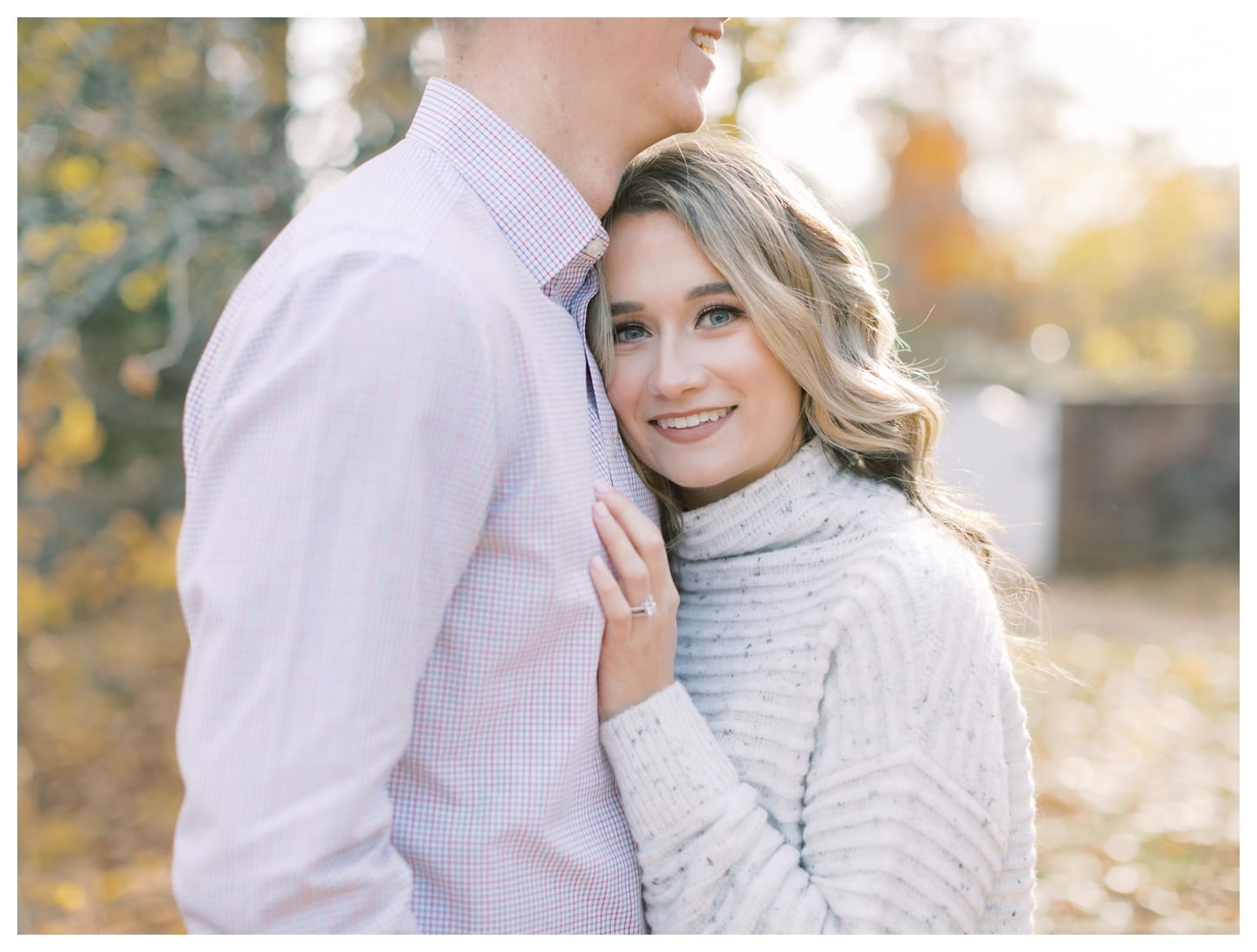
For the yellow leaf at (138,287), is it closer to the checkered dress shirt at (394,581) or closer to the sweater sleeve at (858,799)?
the checkered dress shirt at (394,581)

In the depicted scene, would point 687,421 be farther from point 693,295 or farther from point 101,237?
point 101,237

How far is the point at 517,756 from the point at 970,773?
708mm

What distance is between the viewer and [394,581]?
133cm

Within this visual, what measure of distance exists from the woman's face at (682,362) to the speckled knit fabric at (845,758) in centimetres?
24

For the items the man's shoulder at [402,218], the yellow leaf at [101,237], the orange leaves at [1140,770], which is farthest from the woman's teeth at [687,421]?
the yellow leaf at [101,237]

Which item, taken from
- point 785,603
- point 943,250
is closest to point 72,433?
point 785,603

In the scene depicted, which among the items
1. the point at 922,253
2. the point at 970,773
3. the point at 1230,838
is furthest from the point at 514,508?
the point at 922,253

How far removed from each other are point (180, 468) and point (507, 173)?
735cm

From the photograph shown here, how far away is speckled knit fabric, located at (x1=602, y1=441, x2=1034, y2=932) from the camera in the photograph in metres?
1.71

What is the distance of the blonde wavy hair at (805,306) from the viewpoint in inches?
79.5

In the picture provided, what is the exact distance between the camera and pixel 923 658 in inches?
69.9

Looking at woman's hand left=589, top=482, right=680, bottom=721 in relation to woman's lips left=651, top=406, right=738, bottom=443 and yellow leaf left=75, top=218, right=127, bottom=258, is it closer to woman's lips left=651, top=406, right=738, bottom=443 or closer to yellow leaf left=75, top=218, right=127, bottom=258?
woman's lips left=651, top=406, right=738, bottom=443

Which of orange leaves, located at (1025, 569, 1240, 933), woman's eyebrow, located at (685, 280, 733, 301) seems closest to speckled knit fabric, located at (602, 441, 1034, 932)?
woman's eyebrow, located at (685, 280, 733, 301)
